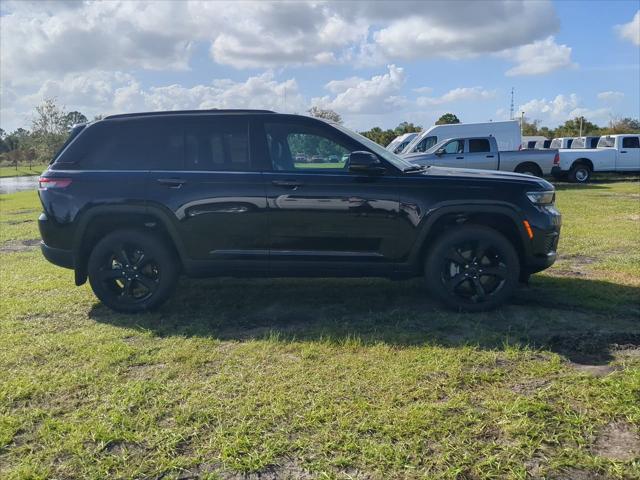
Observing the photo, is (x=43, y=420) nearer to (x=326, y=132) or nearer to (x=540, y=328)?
(x=326, y=132)

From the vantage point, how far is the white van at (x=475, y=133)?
62.1ft

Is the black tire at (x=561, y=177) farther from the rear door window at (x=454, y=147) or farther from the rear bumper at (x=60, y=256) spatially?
the rear bumper at (x=60, y=256)

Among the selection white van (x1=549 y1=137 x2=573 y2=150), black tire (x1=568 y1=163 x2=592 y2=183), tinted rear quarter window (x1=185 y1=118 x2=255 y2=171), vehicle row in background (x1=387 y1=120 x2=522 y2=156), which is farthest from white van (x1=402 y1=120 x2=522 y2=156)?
tinted rear quarter window (x1=185 y1=118 x2=255 y2=171)

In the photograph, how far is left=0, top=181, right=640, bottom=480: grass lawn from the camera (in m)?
2.59

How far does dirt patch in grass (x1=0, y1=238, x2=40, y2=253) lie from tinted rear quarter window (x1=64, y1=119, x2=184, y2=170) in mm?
4457

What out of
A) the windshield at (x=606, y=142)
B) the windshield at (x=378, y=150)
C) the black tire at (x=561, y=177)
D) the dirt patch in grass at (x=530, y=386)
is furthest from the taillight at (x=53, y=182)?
the windshield at (x=606, y=142)

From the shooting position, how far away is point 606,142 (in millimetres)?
22578

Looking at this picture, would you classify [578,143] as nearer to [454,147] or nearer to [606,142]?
[606,142]

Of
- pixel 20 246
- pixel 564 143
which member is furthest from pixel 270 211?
pixel 564 143

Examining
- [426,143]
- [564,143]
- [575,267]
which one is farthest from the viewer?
[564,143]

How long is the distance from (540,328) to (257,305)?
2597 millimetres

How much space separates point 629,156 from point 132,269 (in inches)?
892

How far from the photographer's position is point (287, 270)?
476 cm

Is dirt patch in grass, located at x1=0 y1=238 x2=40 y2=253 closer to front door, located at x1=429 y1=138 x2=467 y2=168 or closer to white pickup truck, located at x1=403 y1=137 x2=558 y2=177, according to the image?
white pickup truck, located at x1=403 y1=137 x2=558 y2=177
